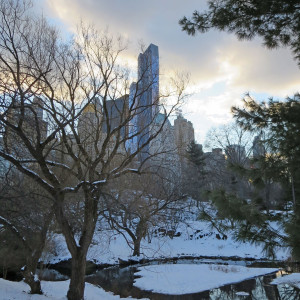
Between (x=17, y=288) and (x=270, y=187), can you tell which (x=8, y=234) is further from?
(x=270, y=187)

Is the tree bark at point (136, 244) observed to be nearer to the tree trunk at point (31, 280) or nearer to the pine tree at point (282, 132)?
the tree trunk at point (31, 280)

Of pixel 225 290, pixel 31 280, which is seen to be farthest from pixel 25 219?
pixel 225 290

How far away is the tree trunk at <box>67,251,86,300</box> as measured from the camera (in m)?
11.0

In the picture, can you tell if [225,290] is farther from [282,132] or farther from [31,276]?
[282,132]

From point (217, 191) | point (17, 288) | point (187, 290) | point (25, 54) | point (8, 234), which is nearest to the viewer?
point (217, 191)

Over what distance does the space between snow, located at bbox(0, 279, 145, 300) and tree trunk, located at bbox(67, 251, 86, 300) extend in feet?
2.01

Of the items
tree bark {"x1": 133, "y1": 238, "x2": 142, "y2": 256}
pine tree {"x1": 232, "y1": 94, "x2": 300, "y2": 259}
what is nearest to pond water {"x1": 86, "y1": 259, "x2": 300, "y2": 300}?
tree bark {"x1": 133, "y1": 238, "x2": 142, "y2": 256}

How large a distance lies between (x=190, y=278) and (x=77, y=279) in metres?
9.68

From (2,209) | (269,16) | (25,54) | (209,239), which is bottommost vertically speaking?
(2,209)

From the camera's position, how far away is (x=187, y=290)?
16.3m

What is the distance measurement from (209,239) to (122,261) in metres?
12.1

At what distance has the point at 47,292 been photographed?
12.7 meters


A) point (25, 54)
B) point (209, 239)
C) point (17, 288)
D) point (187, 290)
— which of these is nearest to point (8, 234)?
point (17, 288)

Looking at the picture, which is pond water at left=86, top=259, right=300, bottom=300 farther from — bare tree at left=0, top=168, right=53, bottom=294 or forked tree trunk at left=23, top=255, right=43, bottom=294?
bare tree at left=0, top=168, right=53, bottom=294
